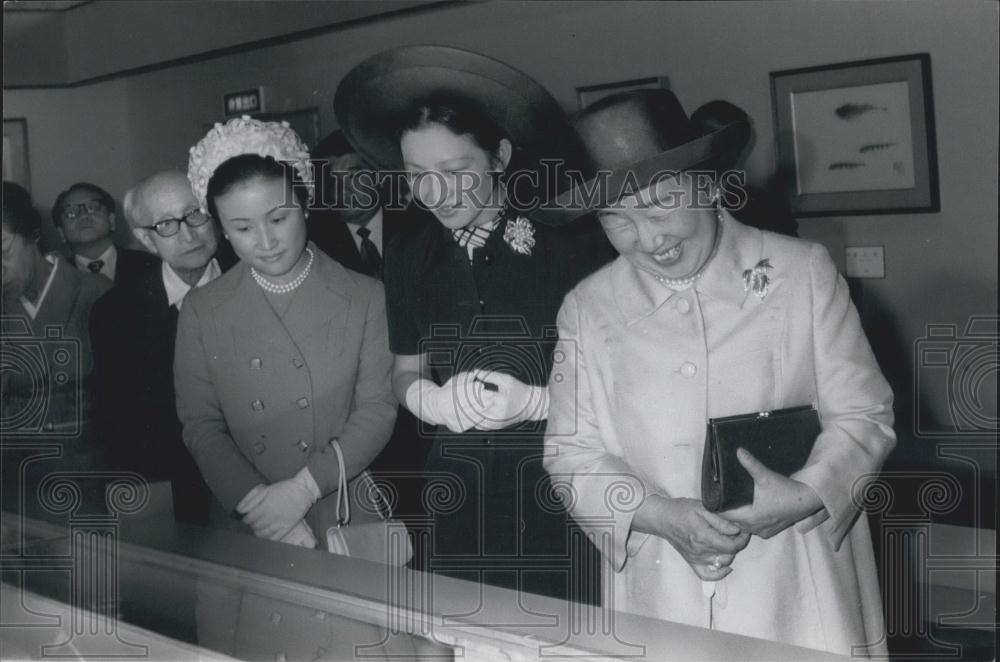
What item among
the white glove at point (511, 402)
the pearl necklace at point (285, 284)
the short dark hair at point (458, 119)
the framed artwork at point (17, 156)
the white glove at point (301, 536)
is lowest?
the white glove at point (301, 536)

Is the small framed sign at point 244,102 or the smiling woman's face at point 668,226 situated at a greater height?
the small framed sign at point 244,102

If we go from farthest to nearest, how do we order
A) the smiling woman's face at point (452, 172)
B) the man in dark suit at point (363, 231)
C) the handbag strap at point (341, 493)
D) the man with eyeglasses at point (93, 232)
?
the man with eyeglasses at point (93, 232) < the handbag strap at point (341, 493) < the man in dark suit at point (363, 231) < the smiling woman's face at point (452, 172)

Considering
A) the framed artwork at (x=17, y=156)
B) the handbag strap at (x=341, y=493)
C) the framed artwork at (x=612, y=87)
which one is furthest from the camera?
the framed artwork at (x=17, y=156)

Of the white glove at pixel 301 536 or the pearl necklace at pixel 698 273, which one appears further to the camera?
the white glove at pixel 301 536

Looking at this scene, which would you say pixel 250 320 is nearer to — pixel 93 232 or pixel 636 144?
pixel 93 232

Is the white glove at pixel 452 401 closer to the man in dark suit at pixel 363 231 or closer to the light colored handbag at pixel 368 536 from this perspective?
the man in dark suit at pixel 363 231

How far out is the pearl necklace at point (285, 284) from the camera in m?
1.94

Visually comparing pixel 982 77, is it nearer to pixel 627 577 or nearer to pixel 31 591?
pixel 627 577

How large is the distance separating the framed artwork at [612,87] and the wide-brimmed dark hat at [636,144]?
0.06 metres

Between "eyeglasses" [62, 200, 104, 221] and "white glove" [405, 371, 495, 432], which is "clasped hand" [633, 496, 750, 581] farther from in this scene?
"eyeglasses" [62, 200, 104, 221]

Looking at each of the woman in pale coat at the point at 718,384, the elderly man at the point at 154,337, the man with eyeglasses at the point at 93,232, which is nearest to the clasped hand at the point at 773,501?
the woman in pale coat at the point at 718,384

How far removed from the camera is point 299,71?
6.31 feet

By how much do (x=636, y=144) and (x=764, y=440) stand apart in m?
0.44

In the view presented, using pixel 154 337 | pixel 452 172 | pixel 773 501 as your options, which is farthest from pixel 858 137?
pixel 154 337
